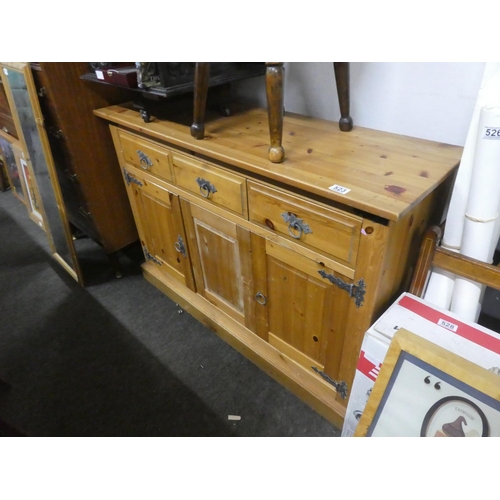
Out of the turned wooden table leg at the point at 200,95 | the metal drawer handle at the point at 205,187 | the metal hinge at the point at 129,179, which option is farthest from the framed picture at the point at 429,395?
the metal hinge at the point at 129,179

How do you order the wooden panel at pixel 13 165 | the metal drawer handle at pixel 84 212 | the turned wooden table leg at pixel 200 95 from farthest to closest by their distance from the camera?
the wooden panel at pixel 13 165 → the metal drawer handle at pixel 84 212 → the turned wooden table leg at pixel 200 95

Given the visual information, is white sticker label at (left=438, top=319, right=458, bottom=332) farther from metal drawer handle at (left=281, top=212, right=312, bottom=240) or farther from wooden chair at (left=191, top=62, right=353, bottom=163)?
wooden chair at (left=191, top=62, right=353, bottom=163)

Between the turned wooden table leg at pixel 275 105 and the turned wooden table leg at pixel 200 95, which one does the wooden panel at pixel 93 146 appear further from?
the turned wooden table leg at pixel 275 105

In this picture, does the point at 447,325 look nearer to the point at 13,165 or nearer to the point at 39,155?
the point at 39,155

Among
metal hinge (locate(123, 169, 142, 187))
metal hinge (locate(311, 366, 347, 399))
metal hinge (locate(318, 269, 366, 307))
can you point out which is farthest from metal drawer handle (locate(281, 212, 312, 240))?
Answer: metal hinge (locate(123, 169, 142, 187))

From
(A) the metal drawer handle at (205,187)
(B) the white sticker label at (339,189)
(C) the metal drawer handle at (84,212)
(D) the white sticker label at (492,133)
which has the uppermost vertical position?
(D) the white sticker label at (492,133)

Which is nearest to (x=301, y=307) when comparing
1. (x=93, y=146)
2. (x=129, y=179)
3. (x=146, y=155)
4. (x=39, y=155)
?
(x=146, y=155)

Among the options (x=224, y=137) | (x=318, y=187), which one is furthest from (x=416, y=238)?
(x=224, y=137)

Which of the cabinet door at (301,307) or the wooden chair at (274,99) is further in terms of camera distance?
the cabinet door at (301,307)

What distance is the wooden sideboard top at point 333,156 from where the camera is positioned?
2.67 feet

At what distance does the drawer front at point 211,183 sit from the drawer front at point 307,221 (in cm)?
4

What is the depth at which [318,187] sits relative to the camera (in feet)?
2.75

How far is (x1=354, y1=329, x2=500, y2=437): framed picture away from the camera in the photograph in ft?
2.34
